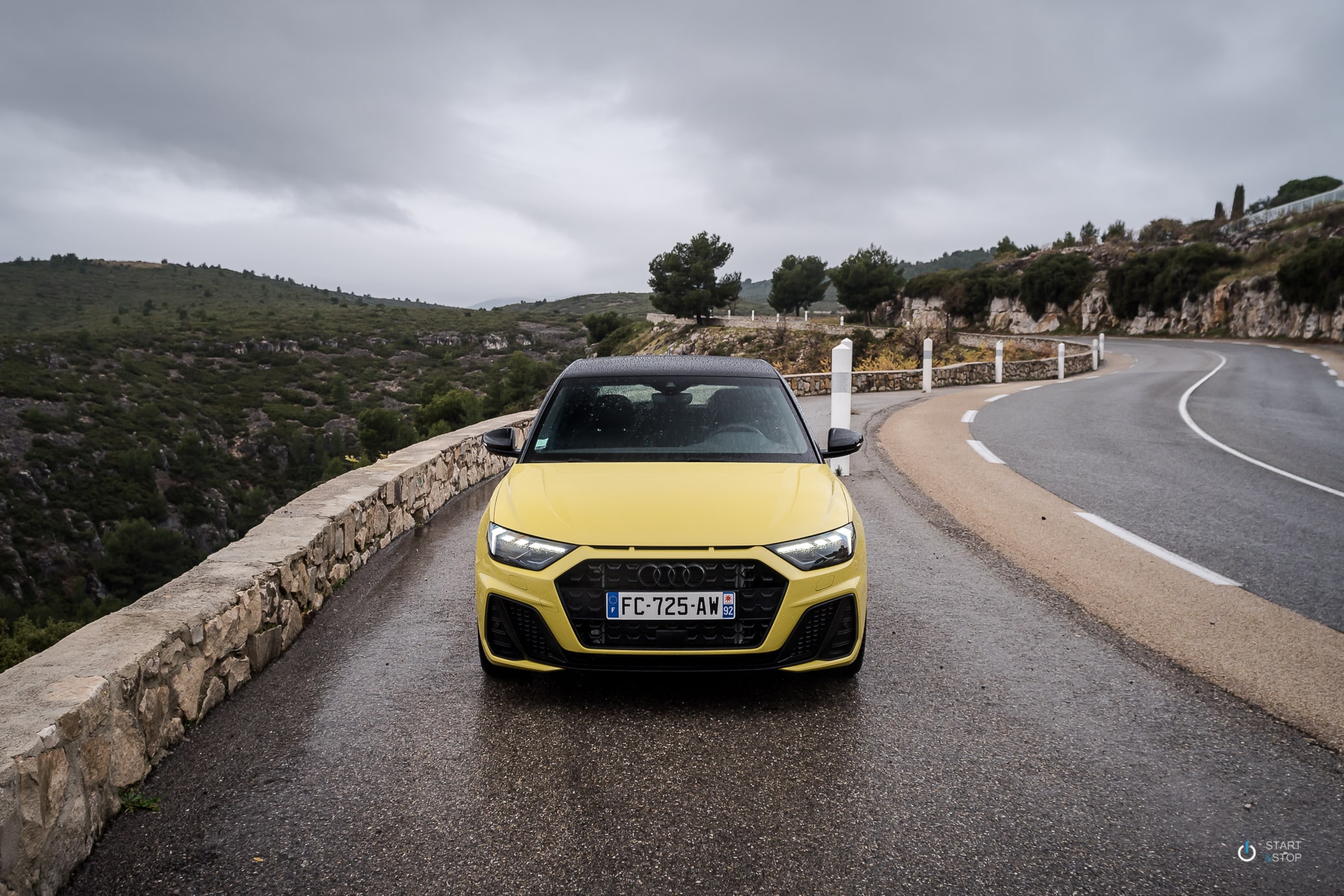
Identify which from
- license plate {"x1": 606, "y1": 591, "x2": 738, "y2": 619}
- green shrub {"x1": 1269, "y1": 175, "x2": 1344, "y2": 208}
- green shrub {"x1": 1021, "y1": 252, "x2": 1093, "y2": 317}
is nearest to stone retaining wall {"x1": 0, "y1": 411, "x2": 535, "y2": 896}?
license plate {"x1": 606, "y1": 591, "x2": 738, "y2": 619}

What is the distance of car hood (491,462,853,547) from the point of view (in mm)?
3275

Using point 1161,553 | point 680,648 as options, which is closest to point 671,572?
point 680,648

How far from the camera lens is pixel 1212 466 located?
31.7ft

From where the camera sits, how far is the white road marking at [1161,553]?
525 cm

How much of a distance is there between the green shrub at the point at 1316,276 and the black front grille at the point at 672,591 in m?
48.1

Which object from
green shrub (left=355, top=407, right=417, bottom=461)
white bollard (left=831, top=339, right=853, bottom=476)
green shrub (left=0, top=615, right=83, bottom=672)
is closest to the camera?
white bollard (left=831, top=339, right=853, bottom=476)

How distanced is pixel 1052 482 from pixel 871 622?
17.6 feet

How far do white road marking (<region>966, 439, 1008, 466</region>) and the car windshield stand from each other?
663 centimetres

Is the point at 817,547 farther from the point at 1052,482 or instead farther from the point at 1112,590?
the point at 1052,482

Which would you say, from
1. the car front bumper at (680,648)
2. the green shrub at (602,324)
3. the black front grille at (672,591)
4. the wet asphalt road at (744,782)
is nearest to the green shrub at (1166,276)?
the green shrub at (602,324)

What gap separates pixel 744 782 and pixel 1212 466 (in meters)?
9.28

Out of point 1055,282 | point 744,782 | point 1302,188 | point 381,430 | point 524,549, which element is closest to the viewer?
point 744,782

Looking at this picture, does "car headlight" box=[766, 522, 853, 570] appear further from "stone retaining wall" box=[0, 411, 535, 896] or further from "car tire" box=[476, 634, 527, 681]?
"stone retaining wall" box=[0, 411, 535, 896]

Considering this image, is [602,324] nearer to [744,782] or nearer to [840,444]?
[840,444]
